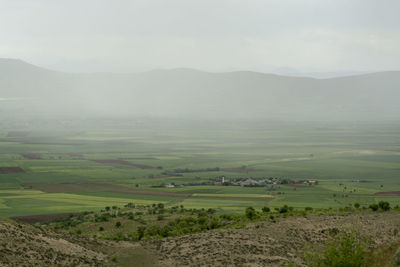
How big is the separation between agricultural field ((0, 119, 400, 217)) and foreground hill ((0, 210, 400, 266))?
25.2m

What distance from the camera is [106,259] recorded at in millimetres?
35625

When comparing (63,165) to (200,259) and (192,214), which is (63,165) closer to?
(192,214)

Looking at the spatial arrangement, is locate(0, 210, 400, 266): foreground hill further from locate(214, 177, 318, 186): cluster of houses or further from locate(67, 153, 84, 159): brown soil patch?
locate(67, 153, 84, 159): brown soil patch

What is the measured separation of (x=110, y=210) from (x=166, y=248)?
30841 millimetres

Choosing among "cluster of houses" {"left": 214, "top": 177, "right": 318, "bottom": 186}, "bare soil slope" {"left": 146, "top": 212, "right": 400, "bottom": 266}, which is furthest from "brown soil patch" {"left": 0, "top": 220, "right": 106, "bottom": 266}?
"cluster of houses" {"left": 214, "top": 177, "right": 318, "bottom": 186}

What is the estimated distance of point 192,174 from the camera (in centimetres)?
12125

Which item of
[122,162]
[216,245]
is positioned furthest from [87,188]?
[216,245]

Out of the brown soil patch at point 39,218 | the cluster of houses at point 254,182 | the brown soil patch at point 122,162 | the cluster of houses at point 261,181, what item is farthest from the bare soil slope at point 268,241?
the brown soil patch at point 122,162

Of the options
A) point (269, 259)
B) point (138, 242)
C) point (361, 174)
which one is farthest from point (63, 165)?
point (269, 259)

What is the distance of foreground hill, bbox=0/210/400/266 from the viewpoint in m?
32.7

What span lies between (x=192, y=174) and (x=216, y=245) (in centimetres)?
8369

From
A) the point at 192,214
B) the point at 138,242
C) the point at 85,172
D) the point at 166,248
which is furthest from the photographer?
the point at 85,172

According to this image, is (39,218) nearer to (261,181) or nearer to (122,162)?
(261,181)

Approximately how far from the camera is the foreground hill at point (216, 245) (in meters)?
32.7
